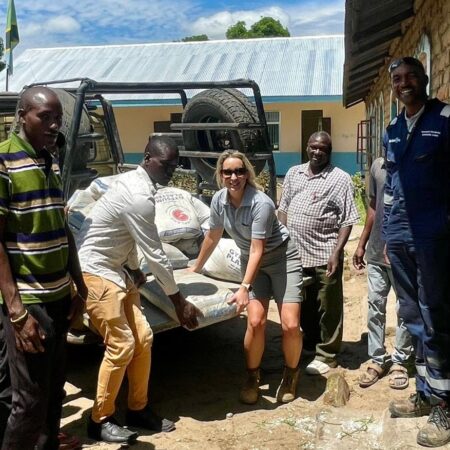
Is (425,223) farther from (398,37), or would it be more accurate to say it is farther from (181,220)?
(398,37)

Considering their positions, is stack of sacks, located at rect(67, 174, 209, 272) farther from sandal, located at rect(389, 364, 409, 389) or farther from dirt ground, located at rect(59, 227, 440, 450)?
sandal, located at rect(389, 364, 409, 389)

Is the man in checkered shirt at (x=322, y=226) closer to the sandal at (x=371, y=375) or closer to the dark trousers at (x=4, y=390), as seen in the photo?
the sandal at (x=371, y=375)

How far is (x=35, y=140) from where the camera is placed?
2.72 m

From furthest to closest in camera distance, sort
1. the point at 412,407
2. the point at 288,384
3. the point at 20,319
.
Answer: the point at 288,384
the point at 412,407
the point at 20,319

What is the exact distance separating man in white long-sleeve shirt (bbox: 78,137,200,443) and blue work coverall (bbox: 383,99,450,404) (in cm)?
126

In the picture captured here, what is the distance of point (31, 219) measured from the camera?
2.65 m

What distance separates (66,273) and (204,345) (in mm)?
2877

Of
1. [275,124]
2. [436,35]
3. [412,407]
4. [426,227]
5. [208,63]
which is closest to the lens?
[426,227]

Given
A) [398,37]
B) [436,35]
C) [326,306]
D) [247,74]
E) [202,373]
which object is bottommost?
[202,373]

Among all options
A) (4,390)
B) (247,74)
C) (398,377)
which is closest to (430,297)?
(398,377)

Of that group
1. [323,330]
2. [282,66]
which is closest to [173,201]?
[323,330]

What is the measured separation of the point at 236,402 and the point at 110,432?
3.37 ft

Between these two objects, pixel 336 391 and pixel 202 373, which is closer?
pixel 336 391

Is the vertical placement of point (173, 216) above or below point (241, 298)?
above
